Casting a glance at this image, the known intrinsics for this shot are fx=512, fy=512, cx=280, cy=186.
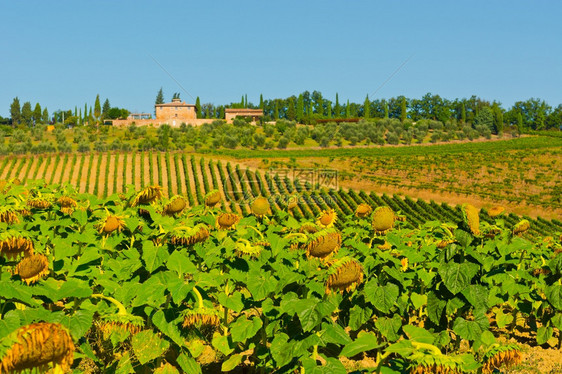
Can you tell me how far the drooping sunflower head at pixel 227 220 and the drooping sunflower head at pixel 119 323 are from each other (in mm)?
2470

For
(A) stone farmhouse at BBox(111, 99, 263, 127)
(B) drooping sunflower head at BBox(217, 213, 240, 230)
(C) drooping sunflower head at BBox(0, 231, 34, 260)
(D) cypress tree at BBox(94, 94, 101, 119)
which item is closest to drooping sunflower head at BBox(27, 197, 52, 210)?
(B) drooping sunflower head at BBox(217, 213, 240, 230)

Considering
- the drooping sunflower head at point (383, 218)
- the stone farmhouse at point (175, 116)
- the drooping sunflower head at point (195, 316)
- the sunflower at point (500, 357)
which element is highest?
the stone farmhouse at point (175, 116)

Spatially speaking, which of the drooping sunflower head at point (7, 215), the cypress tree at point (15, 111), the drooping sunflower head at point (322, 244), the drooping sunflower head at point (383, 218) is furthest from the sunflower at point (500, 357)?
the cypress tree at point (15, 111)

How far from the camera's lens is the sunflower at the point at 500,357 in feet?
12.9

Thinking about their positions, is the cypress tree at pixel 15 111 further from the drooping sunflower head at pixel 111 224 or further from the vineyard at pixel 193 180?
the drooping sunflower head at pixel 111 224

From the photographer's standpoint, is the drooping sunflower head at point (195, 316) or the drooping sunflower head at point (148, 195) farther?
the drooping sunflower head at point (148, 195)

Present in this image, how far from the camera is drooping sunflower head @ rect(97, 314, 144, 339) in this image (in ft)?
12.7

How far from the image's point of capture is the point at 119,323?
3.91m

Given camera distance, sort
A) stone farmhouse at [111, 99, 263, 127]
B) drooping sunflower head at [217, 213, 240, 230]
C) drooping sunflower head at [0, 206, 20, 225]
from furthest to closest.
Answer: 1. stone farmhouse at [111, 99, 263, 127]
2. drooping sunflower head at [217, 213, 240, 230]
3. drooping sunflower head at [0, 206, 20, 225]

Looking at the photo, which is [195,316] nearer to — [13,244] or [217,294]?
[13,244]

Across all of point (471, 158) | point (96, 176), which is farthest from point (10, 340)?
point (471, 158)

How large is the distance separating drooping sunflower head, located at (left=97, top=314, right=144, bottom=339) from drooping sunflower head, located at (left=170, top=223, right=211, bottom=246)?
3.66 feet

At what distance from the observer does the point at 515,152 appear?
78000 millimetres

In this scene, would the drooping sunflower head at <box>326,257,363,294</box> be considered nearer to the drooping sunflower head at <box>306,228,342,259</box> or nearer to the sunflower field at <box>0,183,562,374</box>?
the sunflower field at <box>0,183,562,374</box>
